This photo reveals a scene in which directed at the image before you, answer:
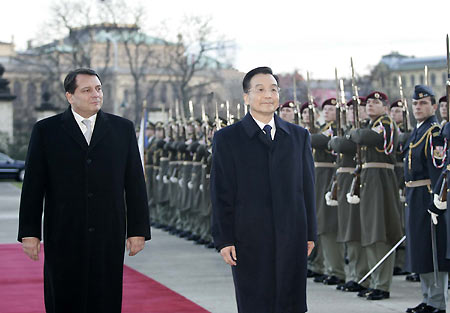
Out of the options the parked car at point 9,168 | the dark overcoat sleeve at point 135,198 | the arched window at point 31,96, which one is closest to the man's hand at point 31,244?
the dark overcoat sleeve at point 135,198

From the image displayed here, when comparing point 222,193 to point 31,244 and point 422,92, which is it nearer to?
point 31,244

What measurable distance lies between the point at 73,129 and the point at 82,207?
45 cm

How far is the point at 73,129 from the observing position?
5934 mm

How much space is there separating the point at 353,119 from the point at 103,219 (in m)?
5.17

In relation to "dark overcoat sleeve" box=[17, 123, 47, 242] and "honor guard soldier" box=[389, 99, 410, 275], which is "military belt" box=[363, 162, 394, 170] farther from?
"dark overcoat sleeve" box=[17, 123, 47, 242]

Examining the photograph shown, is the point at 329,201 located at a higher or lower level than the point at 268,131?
lower

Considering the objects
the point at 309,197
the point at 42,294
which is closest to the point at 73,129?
the point at 309,197

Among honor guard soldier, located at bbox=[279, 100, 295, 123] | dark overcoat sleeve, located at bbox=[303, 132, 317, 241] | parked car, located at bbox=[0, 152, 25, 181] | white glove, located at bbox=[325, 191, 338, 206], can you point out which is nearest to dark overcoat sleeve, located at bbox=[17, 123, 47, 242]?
dark overcoat sleeve, located at bbox=[303, 132, 317, 241]

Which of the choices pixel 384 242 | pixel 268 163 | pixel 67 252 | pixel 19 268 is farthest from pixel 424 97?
pixel 19 268

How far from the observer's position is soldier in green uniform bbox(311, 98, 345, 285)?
34.9 feet

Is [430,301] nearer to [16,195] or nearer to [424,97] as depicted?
[424,97]

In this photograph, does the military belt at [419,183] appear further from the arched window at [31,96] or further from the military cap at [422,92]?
the arched window at [31,96]

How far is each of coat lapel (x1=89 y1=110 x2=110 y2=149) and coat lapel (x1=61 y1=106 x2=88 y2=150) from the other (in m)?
0.05

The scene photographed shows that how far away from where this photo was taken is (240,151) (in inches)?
227
